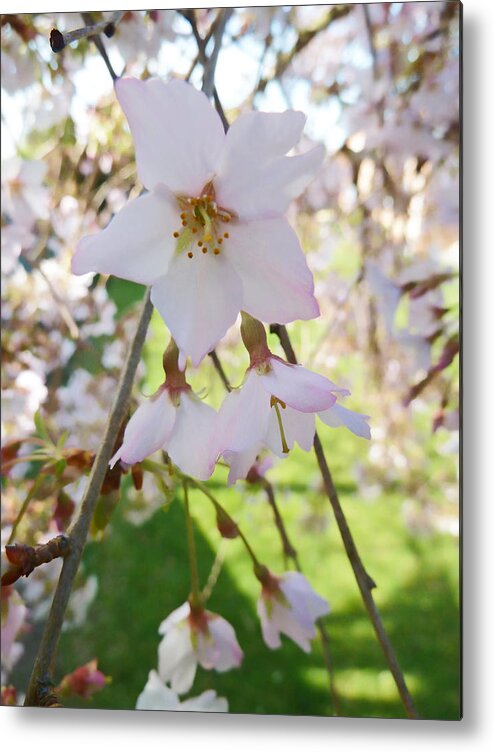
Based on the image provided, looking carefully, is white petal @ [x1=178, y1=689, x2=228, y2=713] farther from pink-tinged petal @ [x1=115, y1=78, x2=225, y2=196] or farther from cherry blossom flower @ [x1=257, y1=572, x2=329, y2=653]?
pink-tinged petal @ [x1=115, y1=78, x2=225, y2=196]

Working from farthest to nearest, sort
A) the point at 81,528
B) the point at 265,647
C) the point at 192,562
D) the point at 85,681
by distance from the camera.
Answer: the point at 265,647, the point at 85,681, the point at 192,562, the point at 81,528

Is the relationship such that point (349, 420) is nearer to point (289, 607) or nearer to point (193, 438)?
point (193, 438)

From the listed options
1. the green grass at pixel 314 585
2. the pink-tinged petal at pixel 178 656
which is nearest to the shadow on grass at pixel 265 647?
the green grass at pixel 314 585

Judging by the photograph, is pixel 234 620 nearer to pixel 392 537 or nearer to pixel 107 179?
pixel 392 537

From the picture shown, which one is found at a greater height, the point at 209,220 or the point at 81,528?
the point at 209,220

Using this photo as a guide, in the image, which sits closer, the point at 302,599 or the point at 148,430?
the point at 148,430

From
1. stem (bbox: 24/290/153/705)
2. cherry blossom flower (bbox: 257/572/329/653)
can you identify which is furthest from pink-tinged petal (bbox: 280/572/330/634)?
stem (bbox: 24/290/153/705)

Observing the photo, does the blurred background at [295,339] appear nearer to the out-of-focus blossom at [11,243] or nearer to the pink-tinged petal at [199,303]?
the out-of-focus blossom at [11,243]

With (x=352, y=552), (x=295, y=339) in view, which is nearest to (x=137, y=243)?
(x=352, y=552)
